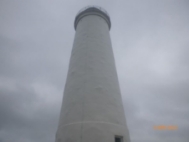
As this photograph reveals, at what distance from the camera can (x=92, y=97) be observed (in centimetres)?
854

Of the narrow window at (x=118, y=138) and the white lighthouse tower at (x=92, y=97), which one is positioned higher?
the white lighthouse tower at (x=92, y=97)

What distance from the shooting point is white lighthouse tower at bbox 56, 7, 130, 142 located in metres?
7.69

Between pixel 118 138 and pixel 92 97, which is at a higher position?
pixel 92 97

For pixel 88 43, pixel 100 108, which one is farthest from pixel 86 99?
pixel 88 43

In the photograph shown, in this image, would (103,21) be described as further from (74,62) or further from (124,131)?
(124,131)

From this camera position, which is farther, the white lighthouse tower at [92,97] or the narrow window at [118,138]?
the narrow window at [118,138]

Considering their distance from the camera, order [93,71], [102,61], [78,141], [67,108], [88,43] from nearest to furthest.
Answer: [78,141] < [67,108] < [93,71] < [102,61] < [88,43]

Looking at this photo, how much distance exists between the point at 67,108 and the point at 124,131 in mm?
3518

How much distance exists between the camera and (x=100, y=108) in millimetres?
8227

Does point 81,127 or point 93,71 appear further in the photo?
point 93,71

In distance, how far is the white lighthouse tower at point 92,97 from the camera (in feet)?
25.2

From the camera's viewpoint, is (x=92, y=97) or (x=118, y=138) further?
(x=92, y=97)

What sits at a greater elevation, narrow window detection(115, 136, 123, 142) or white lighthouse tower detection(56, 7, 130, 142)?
white lighthouse tower detection(56, 7, 130, 142)

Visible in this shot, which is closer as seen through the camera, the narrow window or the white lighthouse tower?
the white lighthouse tower
